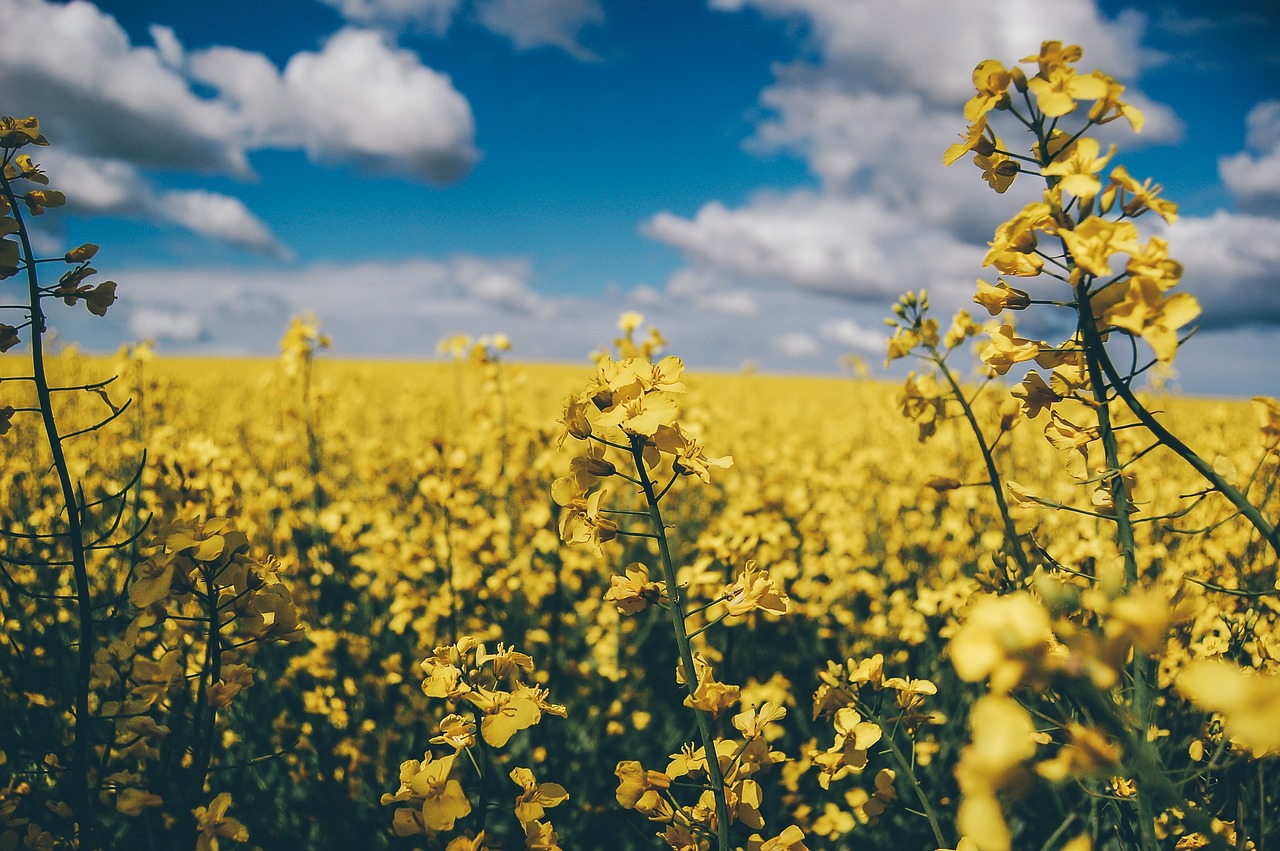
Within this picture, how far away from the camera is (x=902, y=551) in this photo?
19.5 ft

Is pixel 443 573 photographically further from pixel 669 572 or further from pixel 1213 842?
pixel 1213 842

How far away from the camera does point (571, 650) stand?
14.2 feet

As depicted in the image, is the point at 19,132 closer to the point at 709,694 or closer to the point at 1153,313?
the point at 709,694

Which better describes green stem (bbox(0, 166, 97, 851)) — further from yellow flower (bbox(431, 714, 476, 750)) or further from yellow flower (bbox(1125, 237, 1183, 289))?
yellow flower (bbox(1125, 237, 1183, 289))

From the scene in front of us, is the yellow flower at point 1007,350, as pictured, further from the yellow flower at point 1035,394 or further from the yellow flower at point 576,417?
the yellow flower at point 576,417

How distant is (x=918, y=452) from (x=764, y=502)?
22.9 feet

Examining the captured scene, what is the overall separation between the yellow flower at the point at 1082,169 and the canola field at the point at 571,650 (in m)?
0.74

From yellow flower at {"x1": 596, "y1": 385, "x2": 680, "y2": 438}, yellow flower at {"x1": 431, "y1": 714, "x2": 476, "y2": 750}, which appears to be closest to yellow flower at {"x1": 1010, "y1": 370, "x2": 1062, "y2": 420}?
yellow flower at {"x1": 596, "y1": 385, "x2": 680, "y2": 438}

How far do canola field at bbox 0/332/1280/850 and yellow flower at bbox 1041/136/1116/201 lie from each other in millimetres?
745

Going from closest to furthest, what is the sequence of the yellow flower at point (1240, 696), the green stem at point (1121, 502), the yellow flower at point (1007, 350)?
the yellow flower at point (1240, 696)
the green stem at point (1121, 502)
the yellow flower at point (1007, 350)

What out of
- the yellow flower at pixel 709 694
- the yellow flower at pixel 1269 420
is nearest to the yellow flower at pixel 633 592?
the yellow flower at pixel 709 694

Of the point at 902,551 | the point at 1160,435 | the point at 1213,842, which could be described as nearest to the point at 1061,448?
the point at 1160,435

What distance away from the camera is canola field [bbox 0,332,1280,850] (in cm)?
163

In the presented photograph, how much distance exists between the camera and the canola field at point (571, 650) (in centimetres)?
163
